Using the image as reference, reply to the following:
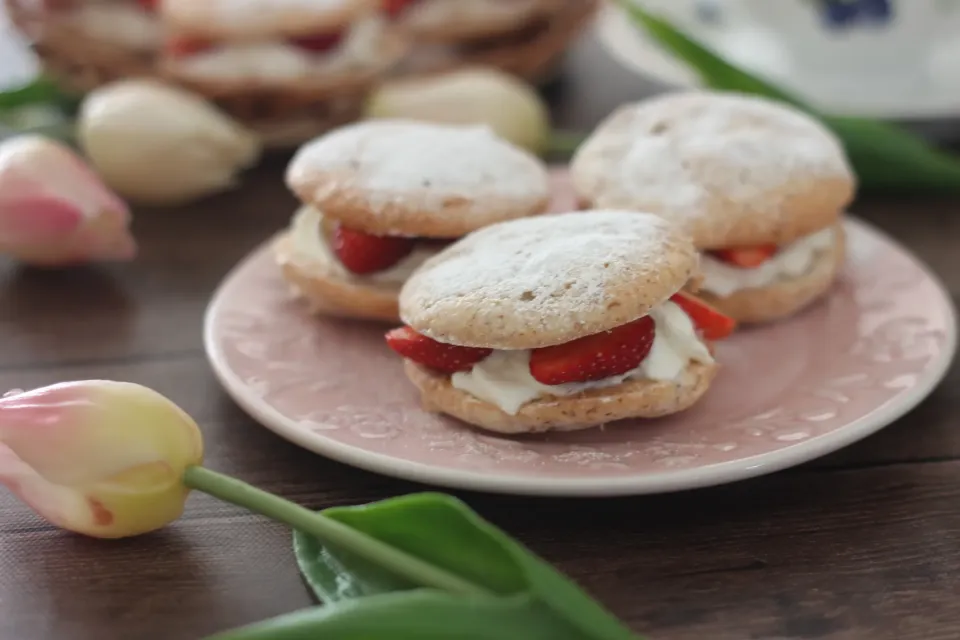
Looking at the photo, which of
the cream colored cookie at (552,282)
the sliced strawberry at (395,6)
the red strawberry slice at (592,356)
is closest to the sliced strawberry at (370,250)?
the cream colored cookie at (552,282)

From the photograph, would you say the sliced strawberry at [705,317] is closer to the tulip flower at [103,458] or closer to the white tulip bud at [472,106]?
the tulip flower at [103,458]

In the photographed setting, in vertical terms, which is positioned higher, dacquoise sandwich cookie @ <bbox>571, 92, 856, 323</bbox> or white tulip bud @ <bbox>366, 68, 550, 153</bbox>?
dacquoise sandwich cookie @ <bbox>571, 92, 856, 323</bbox>

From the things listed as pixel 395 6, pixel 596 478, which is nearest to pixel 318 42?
pixel 395 6

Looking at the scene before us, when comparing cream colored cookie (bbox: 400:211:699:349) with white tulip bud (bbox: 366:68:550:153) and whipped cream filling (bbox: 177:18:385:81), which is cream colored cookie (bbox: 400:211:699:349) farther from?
whipped cream filling (bbox: 177:18:385:81)

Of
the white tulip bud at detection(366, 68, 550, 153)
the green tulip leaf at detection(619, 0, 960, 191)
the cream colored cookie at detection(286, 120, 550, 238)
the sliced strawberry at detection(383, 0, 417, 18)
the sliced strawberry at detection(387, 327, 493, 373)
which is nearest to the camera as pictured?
the sliced strawberry at detection(387, 327, 493, 373)

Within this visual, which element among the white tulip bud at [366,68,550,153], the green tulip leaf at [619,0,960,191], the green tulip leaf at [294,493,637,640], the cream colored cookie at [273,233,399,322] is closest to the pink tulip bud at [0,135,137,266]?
the cream colored cookie at [273,233,399,322]

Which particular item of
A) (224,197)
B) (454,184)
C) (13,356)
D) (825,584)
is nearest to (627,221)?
(454,184)

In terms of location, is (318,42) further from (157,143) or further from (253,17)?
(157,143)
